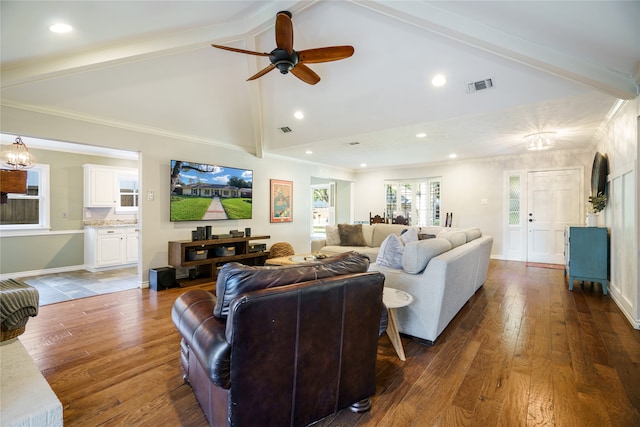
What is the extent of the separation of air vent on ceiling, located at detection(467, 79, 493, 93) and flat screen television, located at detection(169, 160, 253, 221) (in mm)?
4156

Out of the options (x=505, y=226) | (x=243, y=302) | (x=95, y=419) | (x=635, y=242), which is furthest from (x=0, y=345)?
(x=505, y=226)

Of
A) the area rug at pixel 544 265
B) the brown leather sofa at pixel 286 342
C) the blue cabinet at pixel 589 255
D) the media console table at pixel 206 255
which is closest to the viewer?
the brown leather sofa at pixel 286 342

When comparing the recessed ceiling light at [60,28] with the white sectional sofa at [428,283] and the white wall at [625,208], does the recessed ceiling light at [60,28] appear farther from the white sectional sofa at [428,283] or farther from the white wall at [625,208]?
the white wall at [625,208]

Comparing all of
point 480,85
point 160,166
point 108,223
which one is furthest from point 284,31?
point 108,223

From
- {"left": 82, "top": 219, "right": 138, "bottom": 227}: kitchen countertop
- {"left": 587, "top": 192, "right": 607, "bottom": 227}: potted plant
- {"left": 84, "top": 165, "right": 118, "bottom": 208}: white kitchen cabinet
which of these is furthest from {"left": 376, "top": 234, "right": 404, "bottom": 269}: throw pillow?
{"left": 84, "top": 165, "right": 118, "bottom": 208}: white kitchen cabinet

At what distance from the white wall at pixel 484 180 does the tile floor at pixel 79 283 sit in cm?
711

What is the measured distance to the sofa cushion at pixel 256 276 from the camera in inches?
54.7

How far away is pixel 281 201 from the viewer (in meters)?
6.83

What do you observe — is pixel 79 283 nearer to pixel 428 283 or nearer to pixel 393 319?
pixel 393 319

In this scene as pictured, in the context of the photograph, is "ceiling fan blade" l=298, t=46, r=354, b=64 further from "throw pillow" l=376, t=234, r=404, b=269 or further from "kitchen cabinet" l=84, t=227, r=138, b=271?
"kitchen cabinet" l=84, t=227, r=138, b=271

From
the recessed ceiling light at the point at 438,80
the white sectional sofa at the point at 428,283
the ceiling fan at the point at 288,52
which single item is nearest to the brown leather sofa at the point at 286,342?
the white sectional sofa at the point at 428,283

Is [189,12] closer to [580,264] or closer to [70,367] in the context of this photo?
[70,367]

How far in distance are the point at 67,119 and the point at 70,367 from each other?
3.20 meters

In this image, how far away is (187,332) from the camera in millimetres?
1612
